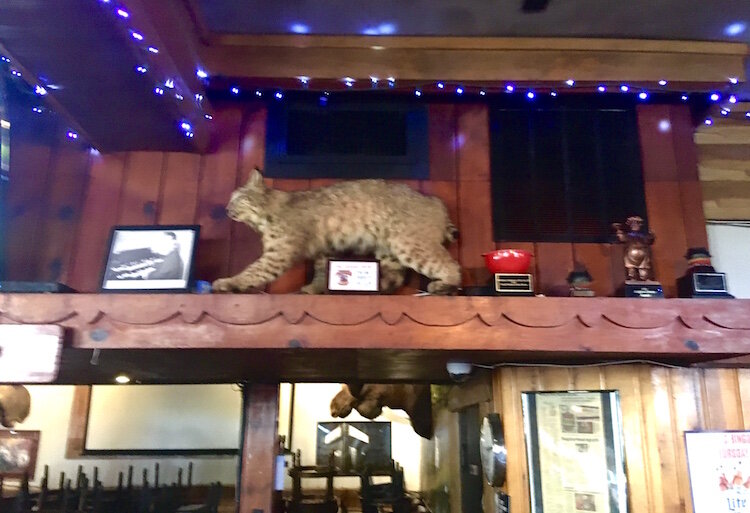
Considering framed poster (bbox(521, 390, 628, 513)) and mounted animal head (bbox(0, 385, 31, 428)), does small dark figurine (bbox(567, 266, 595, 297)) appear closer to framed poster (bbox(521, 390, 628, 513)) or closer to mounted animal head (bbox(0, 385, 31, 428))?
framed poster (bbox(521, 390, 628, 513))

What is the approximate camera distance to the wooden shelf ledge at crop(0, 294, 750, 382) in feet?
6.33

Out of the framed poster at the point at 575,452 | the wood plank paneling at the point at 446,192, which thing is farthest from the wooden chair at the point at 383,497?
the wood plank paneling at the point at 446,192

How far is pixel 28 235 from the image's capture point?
2.46 m

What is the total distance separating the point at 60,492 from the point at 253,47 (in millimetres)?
3646

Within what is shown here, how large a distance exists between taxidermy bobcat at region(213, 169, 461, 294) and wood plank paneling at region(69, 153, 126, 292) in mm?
615

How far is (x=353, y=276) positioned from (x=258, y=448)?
108cm

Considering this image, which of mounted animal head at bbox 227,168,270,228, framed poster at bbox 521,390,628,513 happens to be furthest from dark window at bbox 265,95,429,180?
framed poster at bbox 521,390,628,513

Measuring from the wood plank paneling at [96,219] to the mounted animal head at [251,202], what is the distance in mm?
608

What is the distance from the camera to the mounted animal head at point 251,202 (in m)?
2.23

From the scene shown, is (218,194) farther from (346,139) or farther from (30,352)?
(30,352)

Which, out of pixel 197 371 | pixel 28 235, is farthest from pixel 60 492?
pixel 28 235

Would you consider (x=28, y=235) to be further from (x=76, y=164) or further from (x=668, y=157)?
(x=668, y=157)

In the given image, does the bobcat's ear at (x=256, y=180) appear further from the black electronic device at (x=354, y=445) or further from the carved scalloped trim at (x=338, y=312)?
the black electronic device at (x=354, y=445)

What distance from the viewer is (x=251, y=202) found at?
2238mm
